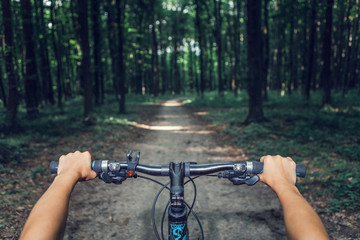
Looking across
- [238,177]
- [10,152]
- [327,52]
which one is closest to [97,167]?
[238,177]

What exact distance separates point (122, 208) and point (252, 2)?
11.7 metres

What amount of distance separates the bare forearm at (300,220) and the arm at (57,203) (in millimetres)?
1463

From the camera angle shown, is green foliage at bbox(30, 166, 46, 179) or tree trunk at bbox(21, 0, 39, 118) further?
tree trunk at bbox(21, 0, 39, 118)

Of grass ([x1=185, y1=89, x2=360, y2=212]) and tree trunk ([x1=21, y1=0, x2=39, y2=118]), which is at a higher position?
tree trunk ([x1=21, y1=0, x2=39, y2=118])

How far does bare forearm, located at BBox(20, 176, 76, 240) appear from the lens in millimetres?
1367

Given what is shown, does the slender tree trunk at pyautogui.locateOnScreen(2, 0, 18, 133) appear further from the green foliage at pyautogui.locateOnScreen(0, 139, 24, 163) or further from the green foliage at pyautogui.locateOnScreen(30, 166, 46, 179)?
the green foliage at pyautogui.locateOnScreen(30, 166, 46, 179)

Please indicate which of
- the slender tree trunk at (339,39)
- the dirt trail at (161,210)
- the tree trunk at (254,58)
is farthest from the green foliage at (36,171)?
the slender tree trunk at (339,39)

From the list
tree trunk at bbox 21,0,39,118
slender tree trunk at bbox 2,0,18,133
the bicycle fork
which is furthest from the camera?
tree trunk at bbox 21,0,39,118

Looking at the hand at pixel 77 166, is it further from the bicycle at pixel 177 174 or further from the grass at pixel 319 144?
the grass at pixel 319 144

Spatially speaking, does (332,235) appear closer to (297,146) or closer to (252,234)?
(252,234)

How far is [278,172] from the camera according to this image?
1747 mm

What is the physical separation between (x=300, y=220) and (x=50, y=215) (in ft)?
5.15

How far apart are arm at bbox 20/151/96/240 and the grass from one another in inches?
199

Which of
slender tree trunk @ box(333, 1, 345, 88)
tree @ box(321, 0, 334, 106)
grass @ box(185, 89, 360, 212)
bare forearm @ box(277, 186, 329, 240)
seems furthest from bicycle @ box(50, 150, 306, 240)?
slender tree trunk @ box(333, 1, 345, 88)
